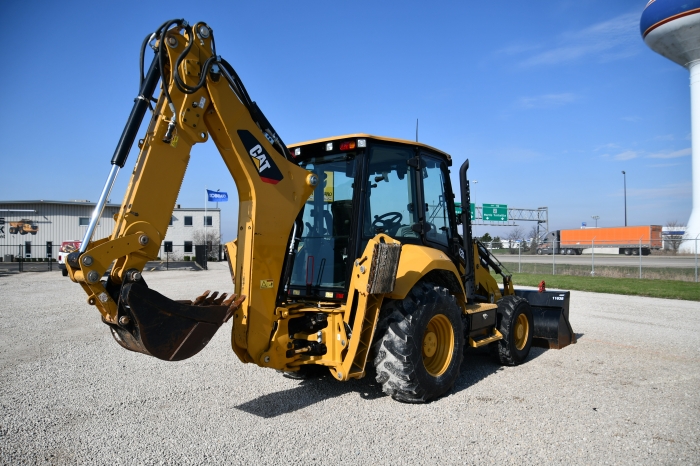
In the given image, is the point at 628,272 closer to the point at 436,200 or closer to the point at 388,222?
the point at 436,200

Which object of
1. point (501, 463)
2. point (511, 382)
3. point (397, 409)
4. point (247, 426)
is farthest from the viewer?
point (511, 382)

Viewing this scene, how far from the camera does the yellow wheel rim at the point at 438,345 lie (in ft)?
17.5

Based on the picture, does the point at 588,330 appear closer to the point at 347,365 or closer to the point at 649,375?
the point at 649,375

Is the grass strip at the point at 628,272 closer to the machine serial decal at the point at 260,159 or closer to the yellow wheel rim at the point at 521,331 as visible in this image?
the yellow wheel rim at the point at 521,331

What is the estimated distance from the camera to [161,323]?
390cm

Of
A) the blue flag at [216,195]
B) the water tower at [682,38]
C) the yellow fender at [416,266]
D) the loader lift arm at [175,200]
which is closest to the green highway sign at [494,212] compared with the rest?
the water tower at [682,38]

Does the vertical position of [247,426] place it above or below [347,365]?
below

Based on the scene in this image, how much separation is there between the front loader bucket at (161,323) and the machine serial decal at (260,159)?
1241 millimetres

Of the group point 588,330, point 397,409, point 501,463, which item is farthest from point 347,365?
point 588,330

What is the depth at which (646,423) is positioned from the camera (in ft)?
14.6

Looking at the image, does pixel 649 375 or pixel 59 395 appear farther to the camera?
pixel 649 375

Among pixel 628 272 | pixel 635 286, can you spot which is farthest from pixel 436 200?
pixel 628 272

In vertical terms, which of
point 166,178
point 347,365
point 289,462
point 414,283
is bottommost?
point 289,462

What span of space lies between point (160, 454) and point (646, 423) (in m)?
4.11
